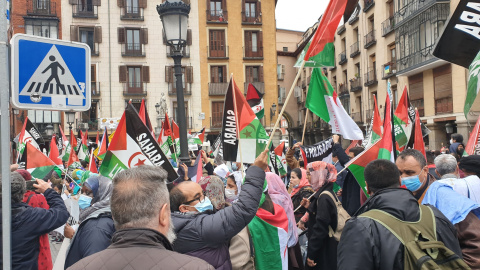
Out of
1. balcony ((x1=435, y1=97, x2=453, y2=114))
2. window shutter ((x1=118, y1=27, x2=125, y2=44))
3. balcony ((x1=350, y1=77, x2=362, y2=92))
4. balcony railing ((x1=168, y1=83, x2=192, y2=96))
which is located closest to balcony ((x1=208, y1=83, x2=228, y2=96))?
balcony railing ((x1=168, y1=83, x2=192, y2=96))

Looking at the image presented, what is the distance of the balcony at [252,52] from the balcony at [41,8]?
13.8 metres

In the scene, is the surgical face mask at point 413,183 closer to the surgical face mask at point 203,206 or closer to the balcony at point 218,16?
the surgical face mask at point 203,206

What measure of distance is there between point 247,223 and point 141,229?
1135 millimetres

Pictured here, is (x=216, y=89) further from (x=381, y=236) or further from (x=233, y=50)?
(x=381, y=236)

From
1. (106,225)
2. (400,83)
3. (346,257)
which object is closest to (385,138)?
(346,257)

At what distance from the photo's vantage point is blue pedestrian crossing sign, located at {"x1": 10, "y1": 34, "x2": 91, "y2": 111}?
2469 millimetres

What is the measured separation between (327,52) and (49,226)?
3.17 metres

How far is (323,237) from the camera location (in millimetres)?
4297

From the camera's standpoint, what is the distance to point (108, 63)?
104 feet

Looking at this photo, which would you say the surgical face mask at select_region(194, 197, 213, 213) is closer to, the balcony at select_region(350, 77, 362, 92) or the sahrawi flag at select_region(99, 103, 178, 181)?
the sahrawi flag at select_region(99, 103, 178, 181)

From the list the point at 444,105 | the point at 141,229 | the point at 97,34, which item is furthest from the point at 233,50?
the point at 141,229

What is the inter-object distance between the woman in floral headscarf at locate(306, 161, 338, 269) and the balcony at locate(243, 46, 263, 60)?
29.7m

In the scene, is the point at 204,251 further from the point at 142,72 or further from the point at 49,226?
the point at 142,72

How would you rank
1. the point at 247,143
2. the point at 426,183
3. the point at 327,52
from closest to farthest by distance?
the point at 426,183, the point at 327,52, the point at 247,143
